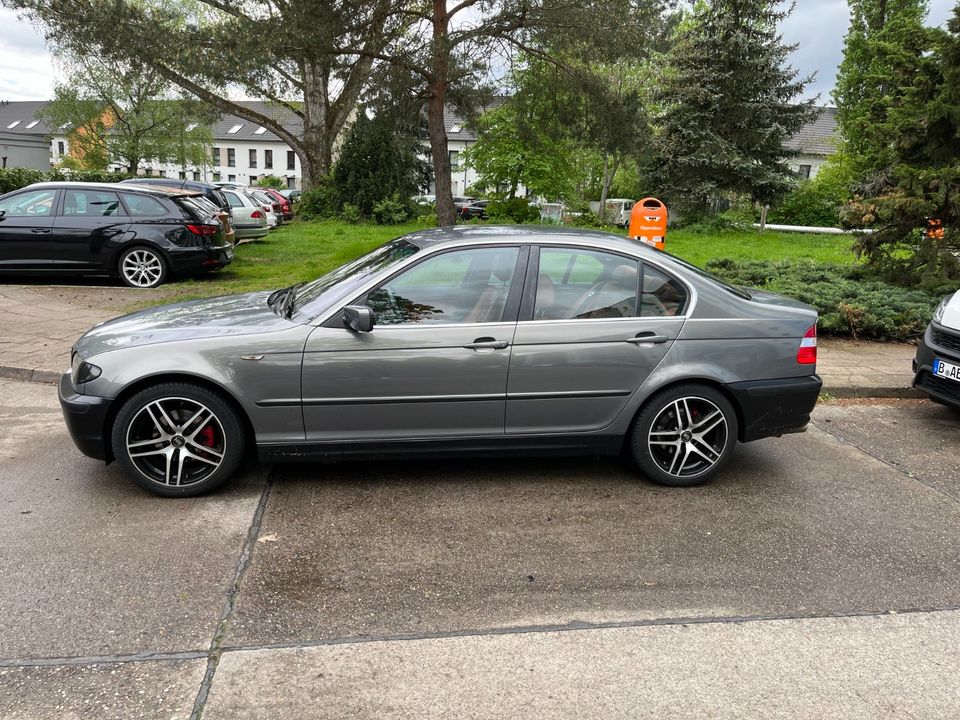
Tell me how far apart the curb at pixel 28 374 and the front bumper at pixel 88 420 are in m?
2.79

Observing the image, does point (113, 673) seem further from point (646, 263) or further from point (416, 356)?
point (646, 263)

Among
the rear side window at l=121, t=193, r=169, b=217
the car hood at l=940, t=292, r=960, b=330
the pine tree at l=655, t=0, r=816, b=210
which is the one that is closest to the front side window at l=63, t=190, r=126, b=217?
the rear side window at l=121, t=193, r=169, b=217

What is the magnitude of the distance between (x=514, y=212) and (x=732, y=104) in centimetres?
874

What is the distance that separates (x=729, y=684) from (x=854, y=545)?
5.53 ft

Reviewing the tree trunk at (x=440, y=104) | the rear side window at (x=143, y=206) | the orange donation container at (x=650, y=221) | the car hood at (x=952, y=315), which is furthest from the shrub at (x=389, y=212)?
the car hood at (x=952, y=315)

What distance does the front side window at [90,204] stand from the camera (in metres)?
11.2

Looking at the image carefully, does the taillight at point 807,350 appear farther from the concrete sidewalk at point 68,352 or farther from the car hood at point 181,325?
the car hood at point 181,325

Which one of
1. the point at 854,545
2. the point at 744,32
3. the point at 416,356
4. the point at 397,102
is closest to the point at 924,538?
the point at 854,545

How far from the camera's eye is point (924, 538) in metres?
4.31

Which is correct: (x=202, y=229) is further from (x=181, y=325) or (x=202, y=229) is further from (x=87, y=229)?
(x=181, y=325)

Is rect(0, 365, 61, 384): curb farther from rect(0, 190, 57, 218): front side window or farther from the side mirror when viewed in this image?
rect(0, 190, 57, 218): front side window

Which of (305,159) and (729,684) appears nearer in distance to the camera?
(729,684)

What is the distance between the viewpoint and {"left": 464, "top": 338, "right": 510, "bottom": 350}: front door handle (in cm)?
446

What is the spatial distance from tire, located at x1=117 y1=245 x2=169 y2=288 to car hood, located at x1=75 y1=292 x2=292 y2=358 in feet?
22.7
